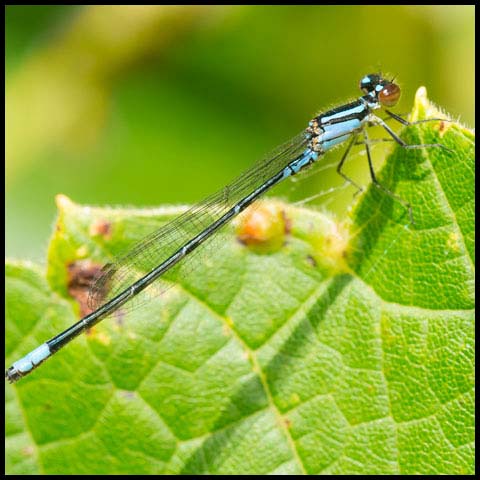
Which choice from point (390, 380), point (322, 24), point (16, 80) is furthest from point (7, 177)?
point (390, 380)

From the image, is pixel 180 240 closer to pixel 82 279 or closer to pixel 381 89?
pixel 82 279

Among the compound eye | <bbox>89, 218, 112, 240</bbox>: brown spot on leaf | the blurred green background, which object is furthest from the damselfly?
the blurred green background

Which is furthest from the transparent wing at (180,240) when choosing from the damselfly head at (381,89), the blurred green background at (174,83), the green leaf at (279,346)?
the blurred green background at (174,83)

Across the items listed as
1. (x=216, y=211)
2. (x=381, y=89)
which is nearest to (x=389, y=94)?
(x=381, y=89)

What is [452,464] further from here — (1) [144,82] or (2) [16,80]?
(2) [16,80]

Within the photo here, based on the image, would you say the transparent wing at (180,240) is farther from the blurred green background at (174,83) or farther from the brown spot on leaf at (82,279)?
the blurred green background at (174,83)

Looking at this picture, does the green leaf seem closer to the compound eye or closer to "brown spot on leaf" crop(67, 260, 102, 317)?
"brown spot on leaf" crop(67, 260, 102, 317)
